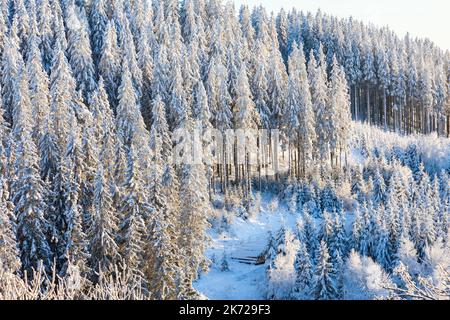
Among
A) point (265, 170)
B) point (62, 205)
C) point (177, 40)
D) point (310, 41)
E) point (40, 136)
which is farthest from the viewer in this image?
point (310, 41)

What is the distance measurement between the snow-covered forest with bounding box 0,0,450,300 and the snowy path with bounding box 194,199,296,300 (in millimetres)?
256

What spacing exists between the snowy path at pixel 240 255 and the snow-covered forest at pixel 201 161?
256mm

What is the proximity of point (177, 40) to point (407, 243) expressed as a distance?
39879mm

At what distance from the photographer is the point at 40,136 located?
3350 centimetres

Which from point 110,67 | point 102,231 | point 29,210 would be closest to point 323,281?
point 102,231

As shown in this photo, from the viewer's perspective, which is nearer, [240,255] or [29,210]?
[29,210]

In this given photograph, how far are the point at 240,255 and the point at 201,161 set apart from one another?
28.0 ft

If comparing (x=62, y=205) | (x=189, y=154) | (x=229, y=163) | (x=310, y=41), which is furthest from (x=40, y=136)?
(x=310, y=41)

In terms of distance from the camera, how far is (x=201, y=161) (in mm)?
36500

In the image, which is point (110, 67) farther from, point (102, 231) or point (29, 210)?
point (102, 231)

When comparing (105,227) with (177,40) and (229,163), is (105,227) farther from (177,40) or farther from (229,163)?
(177,40)

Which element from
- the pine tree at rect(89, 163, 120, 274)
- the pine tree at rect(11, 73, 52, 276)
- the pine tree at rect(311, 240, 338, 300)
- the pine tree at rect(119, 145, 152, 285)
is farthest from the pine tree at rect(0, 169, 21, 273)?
the pine tree at rect(311, 240, 338, 300)
